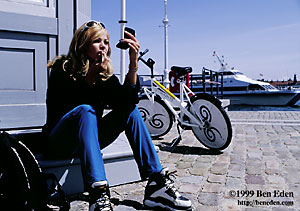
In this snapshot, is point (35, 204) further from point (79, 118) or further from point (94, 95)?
point (94, 95)

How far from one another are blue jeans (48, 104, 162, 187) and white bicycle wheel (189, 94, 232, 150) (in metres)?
1.71

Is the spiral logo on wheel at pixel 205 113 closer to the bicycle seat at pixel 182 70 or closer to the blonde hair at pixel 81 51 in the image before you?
the bicycle seat at pixel 182 70

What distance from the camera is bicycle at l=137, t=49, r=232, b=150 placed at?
3.46 m

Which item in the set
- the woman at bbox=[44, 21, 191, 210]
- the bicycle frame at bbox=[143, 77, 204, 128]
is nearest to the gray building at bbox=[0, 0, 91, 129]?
the woman at bbox=[44, 21, 191, 210]

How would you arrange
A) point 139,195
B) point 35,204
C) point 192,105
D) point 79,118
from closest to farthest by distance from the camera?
point 35,204 → point 79,118 → point 139,195 → point 192,105

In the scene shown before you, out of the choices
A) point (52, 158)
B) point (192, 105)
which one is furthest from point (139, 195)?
point (192, 105)

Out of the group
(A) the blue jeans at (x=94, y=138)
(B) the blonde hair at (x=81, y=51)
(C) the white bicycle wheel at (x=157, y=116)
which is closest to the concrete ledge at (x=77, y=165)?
(A) the blue jeans at (x=94, y=138)

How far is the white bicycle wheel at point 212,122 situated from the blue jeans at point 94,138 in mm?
1710

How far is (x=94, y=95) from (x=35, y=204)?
83cm

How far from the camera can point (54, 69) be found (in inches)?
78.3

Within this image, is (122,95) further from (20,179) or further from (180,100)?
(180,100)

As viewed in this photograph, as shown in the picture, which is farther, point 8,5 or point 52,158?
point 8,5

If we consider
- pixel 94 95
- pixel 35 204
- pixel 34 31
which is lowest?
pixel 35 204

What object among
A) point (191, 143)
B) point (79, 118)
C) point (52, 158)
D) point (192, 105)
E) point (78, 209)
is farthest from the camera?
point (191, 143)
